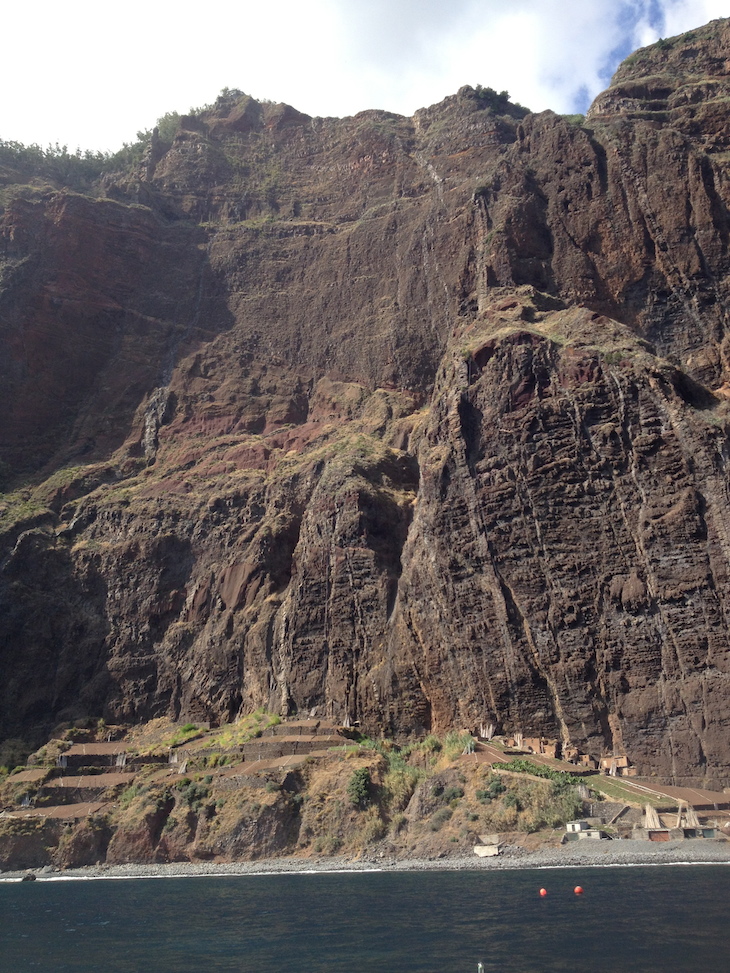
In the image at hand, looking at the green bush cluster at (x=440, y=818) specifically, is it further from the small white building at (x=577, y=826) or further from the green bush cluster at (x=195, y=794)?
the green bush cluster at (x=195, y=794)

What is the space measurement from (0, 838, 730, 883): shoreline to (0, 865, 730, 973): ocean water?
80 centimetres

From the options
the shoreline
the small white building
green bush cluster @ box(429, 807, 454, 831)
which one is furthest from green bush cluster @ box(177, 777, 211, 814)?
the small white building

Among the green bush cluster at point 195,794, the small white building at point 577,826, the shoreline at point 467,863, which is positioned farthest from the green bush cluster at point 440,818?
the green bush cluster at point 195,794

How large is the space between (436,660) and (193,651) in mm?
19569

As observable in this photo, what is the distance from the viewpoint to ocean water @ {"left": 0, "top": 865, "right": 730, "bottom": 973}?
21.6 metres

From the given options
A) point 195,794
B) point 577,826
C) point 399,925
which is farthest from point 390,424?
point 399,925

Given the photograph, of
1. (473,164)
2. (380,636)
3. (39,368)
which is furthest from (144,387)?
(380,636)

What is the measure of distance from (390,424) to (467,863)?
35.9m

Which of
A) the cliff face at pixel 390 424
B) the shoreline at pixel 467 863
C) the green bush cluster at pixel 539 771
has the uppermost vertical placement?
the cliff face at pixel 390 424

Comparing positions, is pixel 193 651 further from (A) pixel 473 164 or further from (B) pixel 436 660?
(A) pixel 473 164

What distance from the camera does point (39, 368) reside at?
8000 cm

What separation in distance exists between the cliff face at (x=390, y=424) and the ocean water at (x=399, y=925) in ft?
36.4

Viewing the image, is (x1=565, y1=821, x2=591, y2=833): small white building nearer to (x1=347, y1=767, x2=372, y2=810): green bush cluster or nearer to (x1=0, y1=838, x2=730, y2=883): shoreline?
(x1=0, y1=838, x2=730, y2=883): shoreline

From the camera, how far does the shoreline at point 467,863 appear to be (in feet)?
111
